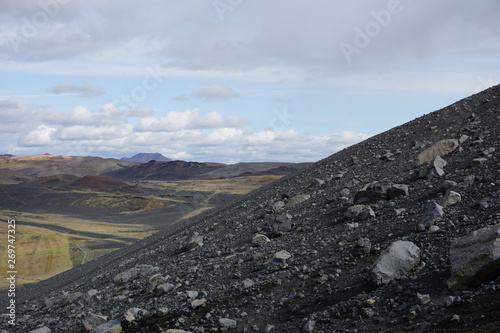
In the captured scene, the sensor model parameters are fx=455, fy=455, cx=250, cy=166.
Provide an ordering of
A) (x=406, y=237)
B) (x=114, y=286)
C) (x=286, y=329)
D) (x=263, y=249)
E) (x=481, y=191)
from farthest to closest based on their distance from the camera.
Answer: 1. (x=114, y=286)
2. (x=263, y=249)
3. (x=481, y=191)
4. (x=406, y=237)
5. (x=286, y=329)

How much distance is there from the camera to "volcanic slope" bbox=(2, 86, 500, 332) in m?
8.09

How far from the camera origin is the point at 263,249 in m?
13.7

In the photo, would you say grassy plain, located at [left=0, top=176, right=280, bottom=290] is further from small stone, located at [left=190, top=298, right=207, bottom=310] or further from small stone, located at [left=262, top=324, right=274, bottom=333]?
small stone, located at [left=262, top=324, right=274, bottom=333]

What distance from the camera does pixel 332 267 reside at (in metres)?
10.6

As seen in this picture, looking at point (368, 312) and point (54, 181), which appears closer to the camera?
point (368, 312)

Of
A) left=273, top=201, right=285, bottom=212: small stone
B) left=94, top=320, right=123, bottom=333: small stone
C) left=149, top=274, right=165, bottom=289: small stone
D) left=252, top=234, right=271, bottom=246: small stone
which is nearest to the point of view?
left=94, top=320, right=123, bottom=333: small stone

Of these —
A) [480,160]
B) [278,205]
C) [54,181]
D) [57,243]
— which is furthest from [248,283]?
[54,181]

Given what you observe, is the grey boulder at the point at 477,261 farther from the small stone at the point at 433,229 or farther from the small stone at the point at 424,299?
the small stone at the point at 433,229

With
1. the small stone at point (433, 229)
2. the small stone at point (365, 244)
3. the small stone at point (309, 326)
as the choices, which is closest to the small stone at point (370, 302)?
the small stone at point (309, 326)

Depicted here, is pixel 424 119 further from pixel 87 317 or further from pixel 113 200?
pixel 113 200

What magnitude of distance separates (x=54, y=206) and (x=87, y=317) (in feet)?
381

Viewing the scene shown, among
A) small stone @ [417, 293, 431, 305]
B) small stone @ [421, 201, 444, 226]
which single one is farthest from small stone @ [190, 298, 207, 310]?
small stone @ [421, 201, 444, 226]

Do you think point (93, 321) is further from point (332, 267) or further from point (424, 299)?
point (424, 299)

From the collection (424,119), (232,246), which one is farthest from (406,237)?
(424,119)
